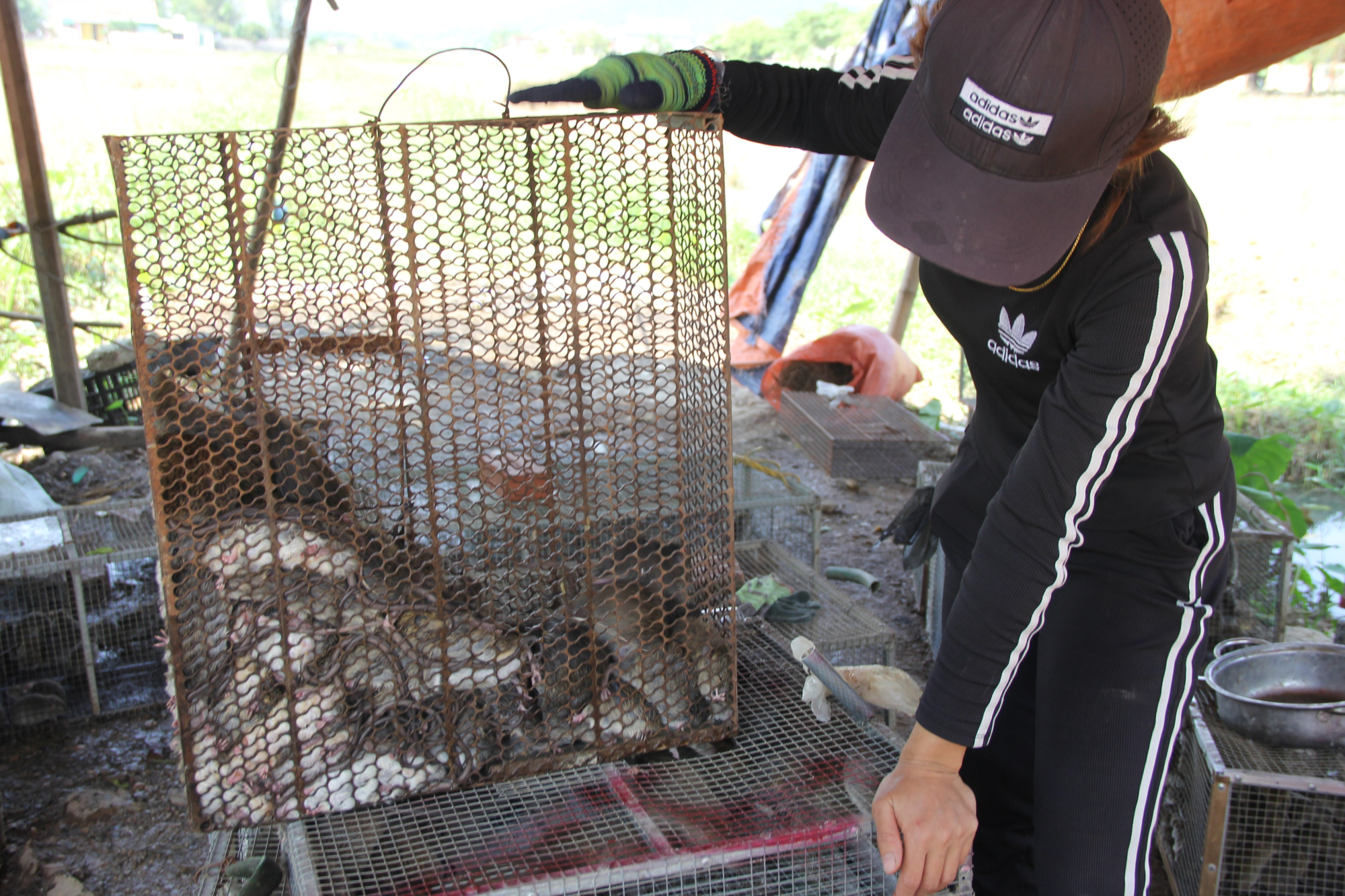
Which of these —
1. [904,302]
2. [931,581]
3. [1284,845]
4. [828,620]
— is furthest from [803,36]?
[1284,845]

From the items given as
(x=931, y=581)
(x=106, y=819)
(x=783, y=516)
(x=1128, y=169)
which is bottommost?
(x=106, y=819)

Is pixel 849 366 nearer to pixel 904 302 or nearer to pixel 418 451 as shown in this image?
pixel 904 302

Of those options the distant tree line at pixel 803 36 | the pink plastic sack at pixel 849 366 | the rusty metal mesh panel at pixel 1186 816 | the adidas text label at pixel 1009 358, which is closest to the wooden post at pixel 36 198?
the pink plastic sack at pixel 849 366

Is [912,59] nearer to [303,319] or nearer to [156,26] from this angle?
[303,319]

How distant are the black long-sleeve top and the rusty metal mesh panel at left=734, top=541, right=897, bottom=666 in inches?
48.2

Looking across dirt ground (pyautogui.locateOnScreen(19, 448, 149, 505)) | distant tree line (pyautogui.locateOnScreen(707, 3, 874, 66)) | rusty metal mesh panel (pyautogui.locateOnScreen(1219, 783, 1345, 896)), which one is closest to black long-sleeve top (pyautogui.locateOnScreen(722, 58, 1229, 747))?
rusty metal mesh panel (pyautogui.locateOnScreen(1219, 783, 1345, 896))

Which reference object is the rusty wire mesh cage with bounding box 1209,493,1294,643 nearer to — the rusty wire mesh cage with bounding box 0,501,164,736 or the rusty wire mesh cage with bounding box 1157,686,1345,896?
the rusty wire mesh cage with bounding box 1157,686,1345,896

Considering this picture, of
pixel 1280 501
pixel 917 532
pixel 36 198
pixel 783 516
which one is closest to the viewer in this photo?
pixel 917 532

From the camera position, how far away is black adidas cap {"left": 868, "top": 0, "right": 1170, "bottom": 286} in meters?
1.09

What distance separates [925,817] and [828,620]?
1625 mm

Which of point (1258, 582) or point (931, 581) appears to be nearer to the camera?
point (1258, 582)

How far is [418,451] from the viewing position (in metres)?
1.42

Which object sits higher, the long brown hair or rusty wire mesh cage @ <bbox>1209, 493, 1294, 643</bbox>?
the long brown hair

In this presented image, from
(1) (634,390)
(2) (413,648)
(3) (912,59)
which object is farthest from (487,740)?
(3) (912,59)
